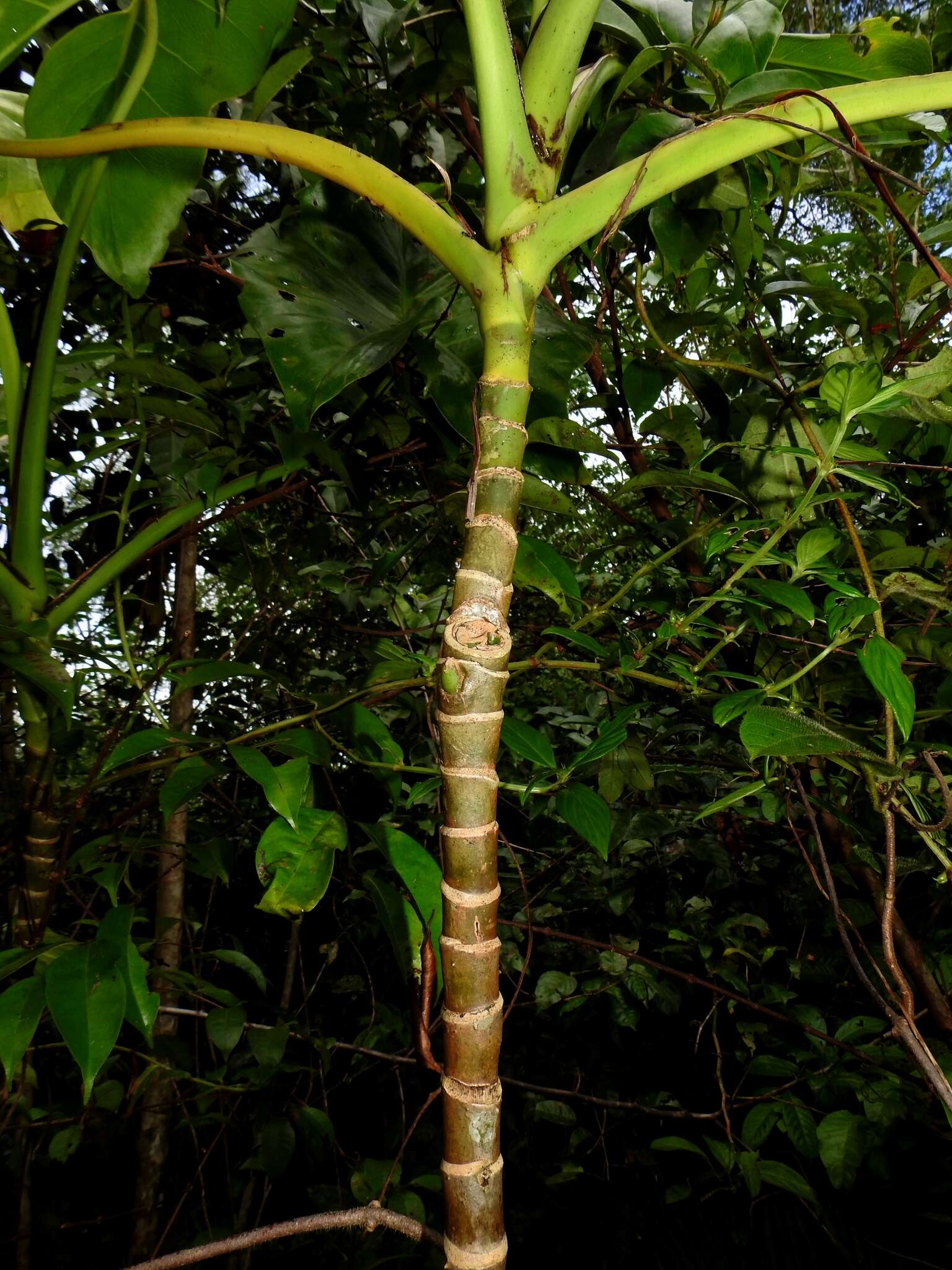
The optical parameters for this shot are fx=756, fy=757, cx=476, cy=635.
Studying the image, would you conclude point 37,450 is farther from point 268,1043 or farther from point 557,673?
point 557,673

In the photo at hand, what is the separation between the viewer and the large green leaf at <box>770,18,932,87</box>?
0.48m

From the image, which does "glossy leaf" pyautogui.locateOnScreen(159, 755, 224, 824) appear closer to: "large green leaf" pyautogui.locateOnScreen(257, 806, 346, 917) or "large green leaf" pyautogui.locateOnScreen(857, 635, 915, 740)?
"large green leaf" pyautogui.locateOnScreen(257, 806, 346, 917)

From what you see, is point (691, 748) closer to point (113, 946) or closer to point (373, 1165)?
point (373, 1165)

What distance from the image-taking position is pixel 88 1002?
1.53 feet

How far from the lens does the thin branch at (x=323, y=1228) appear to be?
0.31 m

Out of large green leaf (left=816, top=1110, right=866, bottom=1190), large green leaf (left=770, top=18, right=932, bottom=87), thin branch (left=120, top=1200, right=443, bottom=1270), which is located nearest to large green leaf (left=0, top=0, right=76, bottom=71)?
large green leaf (left=770, top=18, right=932, bottom=87)

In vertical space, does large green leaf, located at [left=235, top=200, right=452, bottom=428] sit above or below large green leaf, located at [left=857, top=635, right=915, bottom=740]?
above

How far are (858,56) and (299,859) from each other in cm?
64

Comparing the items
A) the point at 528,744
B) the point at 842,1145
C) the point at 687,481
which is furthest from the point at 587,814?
the point at 842,1145

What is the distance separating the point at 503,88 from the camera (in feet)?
1.23

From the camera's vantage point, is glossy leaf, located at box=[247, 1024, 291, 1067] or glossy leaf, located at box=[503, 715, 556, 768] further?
glossy leaf, located at box=[247, 1024, 291, 1067]

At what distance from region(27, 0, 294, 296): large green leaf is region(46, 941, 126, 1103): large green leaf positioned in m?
0.54

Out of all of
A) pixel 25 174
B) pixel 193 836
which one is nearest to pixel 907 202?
pixel 25 174

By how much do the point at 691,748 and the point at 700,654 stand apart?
33.9 inches
